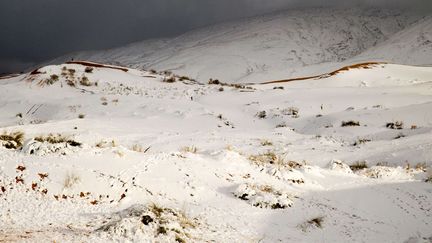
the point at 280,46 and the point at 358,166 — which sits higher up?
the point at 358,166

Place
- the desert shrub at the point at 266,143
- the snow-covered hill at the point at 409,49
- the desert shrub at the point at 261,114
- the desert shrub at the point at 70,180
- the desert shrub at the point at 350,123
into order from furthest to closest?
the snow-covered hill at the point at 409,49 < the desert shrub at the point at 261,114 < the desert shrub at the point at 350,123 < the desert shrub at the point at 266,143 < the desert shrub at the point at 70,180

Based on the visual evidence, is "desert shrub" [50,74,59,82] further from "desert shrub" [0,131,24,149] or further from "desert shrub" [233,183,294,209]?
"desert shrub" [233,183,294,209]

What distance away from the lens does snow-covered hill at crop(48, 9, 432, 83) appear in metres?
55.0

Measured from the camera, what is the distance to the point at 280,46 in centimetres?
7031

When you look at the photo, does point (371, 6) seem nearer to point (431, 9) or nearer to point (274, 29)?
point (431, 9)

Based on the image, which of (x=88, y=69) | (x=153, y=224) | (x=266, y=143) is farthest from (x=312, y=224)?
(x=88, y=69)

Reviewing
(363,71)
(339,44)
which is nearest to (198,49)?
(339,44)

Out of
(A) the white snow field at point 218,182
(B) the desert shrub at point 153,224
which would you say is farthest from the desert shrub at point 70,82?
(B) the desert shrub at point 153,224

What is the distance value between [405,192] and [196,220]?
137 inches

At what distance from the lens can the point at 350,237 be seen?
4.04 meters

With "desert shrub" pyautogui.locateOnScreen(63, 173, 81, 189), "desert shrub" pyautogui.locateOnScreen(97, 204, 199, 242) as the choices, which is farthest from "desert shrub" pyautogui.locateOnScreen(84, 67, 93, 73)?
"desert shrub" pyautogui.locateOnScreen(97, 204, 199, 242)

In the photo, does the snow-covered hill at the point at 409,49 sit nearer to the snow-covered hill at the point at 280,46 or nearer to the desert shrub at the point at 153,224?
the snow-covered hill at the point at 280,46

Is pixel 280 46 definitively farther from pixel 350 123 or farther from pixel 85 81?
pixel 350 123

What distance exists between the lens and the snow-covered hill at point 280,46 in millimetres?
55000
